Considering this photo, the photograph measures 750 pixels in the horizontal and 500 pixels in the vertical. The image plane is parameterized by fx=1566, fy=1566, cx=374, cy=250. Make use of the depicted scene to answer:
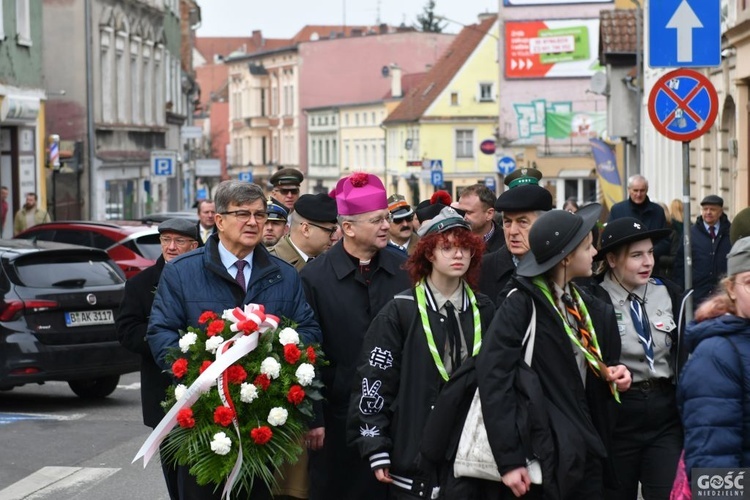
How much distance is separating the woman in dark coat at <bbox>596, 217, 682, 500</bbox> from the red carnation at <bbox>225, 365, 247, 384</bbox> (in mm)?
1614

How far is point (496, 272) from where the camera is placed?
8.23m

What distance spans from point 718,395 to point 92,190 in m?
37.9

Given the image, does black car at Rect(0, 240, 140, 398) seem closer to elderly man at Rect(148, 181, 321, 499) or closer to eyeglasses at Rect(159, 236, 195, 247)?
eyeglasses at Rect(159, 236, 195, 247)

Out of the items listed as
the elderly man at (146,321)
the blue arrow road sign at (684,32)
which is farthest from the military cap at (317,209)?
the blue arrow road sign at (684,32)

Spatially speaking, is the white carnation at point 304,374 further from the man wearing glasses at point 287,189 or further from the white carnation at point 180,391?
the man wearing glasses at point 287,189

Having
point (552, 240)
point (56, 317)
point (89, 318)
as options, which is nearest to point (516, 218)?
point (552, 240)

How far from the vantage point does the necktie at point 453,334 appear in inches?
250

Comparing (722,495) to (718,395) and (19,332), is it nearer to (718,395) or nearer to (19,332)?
(718,395)

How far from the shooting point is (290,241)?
9203 millimetres

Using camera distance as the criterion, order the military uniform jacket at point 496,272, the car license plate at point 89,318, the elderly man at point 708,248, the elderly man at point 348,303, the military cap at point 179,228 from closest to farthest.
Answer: the elderly man at point 348,303 < the military uniform jacket at point 496,272 < the military cap at point 179,228 < the car license plate at point 89,318 < the elderly man at point 708,248

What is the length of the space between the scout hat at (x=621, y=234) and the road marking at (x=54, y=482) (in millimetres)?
4643

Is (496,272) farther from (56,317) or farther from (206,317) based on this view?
(56,317)

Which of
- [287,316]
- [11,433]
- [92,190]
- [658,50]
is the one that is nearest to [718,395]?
[287,316]

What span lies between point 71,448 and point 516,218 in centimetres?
559
